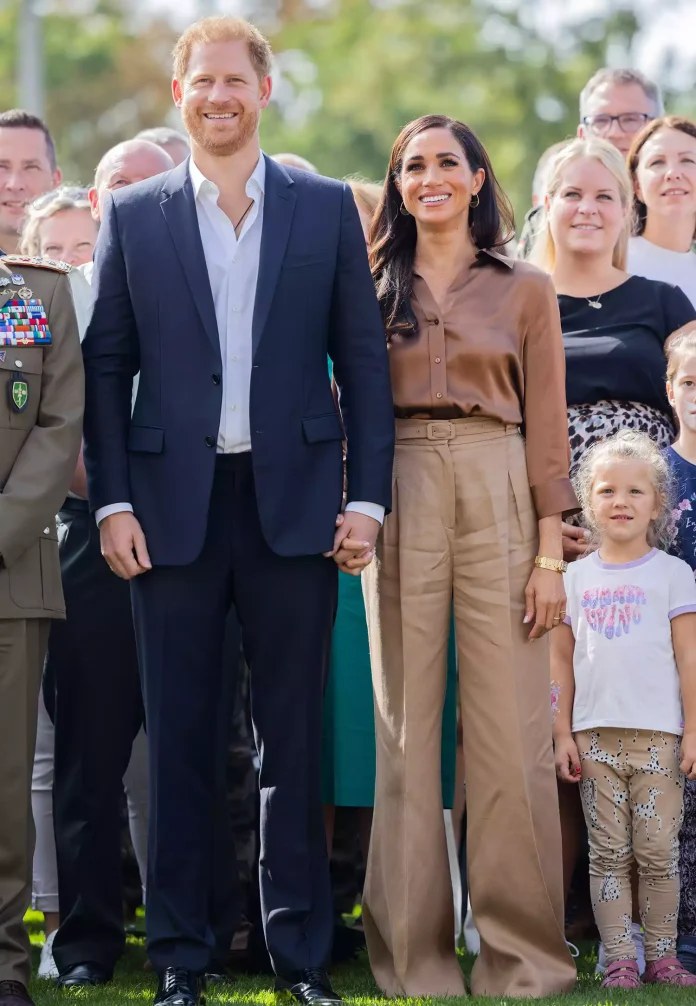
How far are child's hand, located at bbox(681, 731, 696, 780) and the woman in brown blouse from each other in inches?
17.7

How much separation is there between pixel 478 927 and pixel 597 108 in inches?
151

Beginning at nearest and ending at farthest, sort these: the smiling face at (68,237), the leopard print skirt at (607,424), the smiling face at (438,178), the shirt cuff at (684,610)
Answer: the smiling face at (438,178) → the shirt cuff at (684,610) → the leopard print skirt at (607,424) → the smiling face at (68,237)

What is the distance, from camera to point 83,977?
15.4ft

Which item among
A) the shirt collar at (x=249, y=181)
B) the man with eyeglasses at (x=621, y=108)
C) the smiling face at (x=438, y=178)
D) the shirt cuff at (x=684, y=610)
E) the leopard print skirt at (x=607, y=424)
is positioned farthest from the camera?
the man with eyeglasses at (x=621, y=108)

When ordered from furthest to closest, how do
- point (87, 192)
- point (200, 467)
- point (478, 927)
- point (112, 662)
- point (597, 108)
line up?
point (597, 108) < point (87, 192) < point (112, 662) < point (478, 927) < point (200, 467)

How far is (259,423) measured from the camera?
4.23 m

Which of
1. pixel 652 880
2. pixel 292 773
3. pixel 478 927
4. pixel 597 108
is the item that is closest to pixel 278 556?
pixel 292 773

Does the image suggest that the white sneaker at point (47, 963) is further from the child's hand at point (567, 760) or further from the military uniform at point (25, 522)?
the child's hand at point (567, 760)

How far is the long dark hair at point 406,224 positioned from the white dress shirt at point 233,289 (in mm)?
476

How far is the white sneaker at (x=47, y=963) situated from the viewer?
16.0 ft

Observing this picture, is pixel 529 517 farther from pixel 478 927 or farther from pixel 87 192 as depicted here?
pixel 87 192

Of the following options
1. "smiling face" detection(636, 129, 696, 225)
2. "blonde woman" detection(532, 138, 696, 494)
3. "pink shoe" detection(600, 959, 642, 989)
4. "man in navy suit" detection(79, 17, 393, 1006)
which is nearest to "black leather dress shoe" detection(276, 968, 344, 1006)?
"man in navy suit" detection(79, 17, 393, 1006)

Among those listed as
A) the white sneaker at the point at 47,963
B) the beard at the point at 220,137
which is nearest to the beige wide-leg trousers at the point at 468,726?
the beard at the point at 220,137

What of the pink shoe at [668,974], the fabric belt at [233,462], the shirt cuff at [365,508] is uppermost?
the fabric belt at [233,462]
